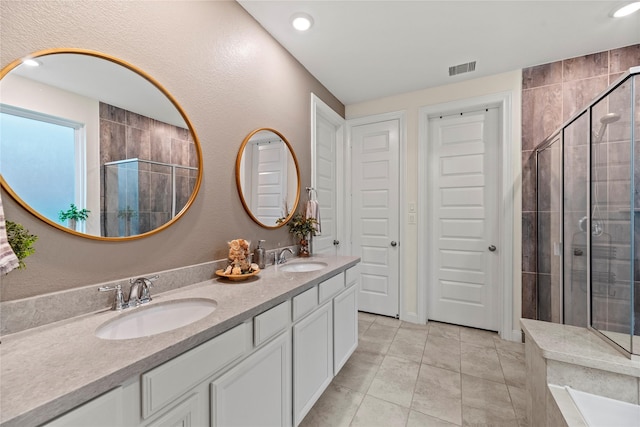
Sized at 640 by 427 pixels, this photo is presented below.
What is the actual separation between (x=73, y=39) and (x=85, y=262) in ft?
2.84

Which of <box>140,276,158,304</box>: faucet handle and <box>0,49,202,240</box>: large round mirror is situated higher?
<box>0,49,202,240</box>: large round mirror

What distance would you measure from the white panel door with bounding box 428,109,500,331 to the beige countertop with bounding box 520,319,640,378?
4.92 ft

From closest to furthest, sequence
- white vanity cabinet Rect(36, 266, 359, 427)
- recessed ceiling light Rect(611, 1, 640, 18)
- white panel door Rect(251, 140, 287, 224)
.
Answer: white vanity cabinet Rect(36, 266, 359, 427)
recessed ceiling light Rect(611, 1, 640, 18)
white panel door Rect(251, 140, 287, 224)

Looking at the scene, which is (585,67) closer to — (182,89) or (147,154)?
(182,89)

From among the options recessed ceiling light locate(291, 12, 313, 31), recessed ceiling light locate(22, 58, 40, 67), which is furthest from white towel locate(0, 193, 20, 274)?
recessed ceiling light locate(291, 12, 313, 31)

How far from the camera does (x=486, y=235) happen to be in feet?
9.32

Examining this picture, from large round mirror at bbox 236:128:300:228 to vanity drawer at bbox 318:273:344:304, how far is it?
640mm

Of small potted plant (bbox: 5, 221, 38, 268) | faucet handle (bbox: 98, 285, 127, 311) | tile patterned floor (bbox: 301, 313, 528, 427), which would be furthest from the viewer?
tile patterned floor (bbox: 301, 313, 528, 427)

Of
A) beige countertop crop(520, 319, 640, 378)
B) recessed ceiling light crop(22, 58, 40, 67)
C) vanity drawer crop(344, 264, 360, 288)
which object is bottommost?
beige countertop crop(520, 319, 640, 378)

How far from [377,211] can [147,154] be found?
2535 mm

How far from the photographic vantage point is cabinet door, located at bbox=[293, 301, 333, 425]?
4.70ft

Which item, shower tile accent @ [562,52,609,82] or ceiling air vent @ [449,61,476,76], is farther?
ceiling air vent @ [449,61,476,76]

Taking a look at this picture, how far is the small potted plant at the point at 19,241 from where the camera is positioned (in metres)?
0.83

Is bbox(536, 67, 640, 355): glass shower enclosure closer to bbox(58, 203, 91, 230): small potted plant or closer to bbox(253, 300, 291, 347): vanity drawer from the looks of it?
bbox(253, 300, 291, 347): vanity drawer
